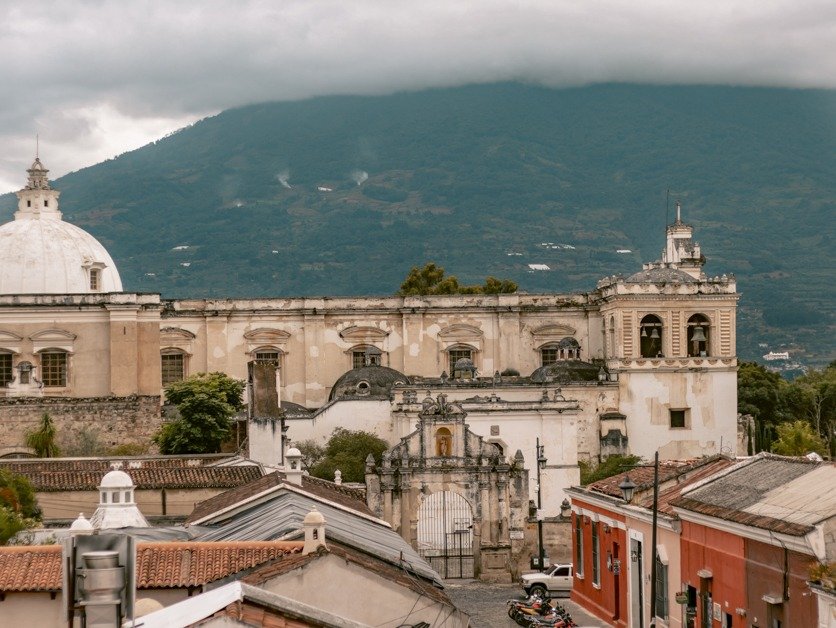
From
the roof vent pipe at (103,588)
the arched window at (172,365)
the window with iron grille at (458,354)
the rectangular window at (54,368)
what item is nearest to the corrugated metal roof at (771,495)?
the roof vent pipe at (103,588)

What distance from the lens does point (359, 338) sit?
86688mm

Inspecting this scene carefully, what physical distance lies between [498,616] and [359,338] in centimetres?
4386

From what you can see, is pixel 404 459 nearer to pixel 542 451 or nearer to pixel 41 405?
pixel 542 451

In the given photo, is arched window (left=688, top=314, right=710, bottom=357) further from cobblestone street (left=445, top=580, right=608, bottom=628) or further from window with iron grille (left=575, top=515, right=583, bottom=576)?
window with iron grille (left=575, top=515, right=583, bottom=576)

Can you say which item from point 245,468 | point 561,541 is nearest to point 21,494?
point 245,468

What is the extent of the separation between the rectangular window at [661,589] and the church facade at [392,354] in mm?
39953

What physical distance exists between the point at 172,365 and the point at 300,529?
205ft

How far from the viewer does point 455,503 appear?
191 feet

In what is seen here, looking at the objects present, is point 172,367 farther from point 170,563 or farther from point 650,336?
point 170,563

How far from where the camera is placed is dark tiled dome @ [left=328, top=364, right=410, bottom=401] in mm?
79562

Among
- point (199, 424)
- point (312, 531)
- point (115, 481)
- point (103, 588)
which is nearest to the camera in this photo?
point (103, 588)

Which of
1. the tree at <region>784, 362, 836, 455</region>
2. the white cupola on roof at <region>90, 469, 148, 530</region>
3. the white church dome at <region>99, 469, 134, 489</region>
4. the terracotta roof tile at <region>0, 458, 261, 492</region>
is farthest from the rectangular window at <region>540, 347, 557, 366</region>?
the white church dome at <region>99, 469, 134, 489</region>

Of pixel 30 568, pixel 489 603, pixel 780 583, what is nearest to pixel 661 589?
pixel 780 583

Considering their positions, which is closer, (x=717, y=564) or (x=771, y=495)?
(x=771, y=495)
